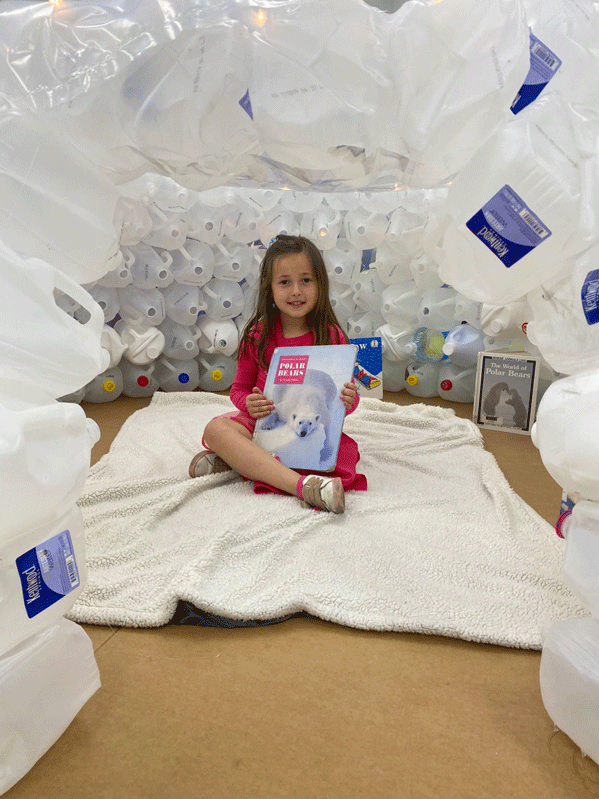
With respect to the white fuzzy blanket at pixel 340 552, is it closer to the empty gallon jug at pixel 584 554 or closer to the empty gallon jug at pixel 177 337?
the empty gallon jug at pixel 584 554

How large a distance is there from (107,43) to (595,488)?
0.78m

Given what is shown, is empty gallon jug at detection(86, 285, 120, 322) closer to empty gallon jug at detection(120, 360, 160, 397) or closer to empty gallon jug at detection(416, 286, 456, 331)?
empty gallon jug at detection(120, 360, 160, 397)

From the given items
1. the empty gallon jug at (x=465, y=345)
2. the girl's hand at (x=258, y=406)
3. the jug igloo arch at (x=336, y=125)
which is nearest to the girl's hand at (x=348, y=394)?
the girl's hand at (x=258, y=406)

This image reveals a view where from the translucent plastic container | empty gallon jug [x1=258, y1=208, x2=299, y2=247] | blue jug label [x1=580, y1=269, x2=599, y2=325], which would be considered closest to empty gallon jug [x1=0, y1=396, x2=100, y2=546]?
the translucent plastic container

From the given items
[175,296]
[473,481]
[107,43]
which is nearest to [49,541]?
[107,43]

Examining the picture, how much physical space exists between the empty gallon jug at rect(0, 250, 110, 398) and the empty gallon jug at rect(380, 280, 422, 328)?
62.6 inches

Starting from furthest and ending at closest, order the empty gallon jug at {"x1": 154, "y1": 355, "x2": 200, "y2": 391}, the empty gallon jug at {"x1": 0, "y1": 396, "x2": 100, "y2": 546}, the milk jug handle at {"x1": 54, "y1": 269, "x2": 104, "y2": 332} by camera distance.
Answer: the empty gallon jug at {"x1": 154, "y1": 355, "x2": 200, "y2": 391}, the milk jug handle at {"x1": 54, "y1": 269, "x2": 104, "y2": 332}, the empty gallon jug at {"x1": 0, "y1": 396, "x2": 100, "y2": 546}

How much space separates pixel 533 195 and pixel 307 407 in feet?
2.16

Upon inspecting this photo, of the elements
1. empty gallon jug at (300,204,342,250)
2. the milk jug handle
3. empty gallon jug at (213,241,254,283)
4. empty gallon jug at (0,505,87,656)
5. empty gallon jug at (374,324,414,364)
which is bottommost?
empty gallon jug at (0,505,87,656)

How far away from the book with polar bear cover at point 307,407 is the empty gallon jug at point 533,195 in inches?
20.2

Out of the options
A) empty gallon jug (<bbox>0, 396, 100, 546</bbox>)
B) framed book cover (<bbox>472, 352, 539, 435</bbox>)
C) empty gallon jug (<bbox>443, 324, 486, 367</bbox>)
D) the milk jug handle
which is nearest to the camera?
empty gallon jug (<bbox>0, 396, 100, 546</bbox>)

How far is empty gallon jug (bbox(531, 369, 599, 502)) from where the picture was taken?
0.60 meters

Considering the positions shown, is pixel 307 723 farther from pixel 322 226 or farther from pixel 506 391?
pixel 322 226

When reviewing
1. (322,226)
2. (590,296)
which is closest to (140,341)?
(322,226)
